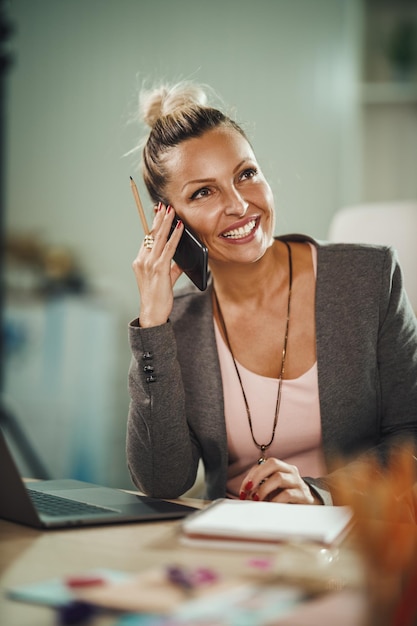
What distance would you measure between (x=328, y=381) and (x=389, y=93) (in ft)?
6.35

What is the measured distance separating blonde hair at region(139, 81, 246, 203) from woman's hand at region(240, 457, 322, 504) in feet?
2.28

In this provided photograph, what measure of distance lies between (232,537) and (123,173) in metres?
2.83

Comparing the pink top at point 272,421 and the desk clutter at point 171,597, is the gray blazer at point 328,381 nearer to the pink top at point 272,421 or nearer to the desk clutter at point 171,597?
the pink top at point 272,421

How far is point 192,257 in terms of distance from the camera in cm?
141

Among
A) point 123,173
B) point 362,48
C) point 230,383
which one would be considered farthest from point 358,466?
→ point 123,173

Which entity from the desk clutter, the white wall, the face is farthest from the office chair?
the white wall

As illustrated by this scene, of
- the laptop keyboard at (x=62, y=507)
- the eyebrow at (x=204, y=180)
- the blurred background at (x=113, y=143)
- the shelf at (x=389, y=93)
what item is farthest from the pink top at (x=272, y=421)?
the shelf at (x=389, y=93)

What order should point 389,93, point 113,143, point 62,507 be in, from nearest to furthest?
point 62,507 < point 389,93 < point 113,143

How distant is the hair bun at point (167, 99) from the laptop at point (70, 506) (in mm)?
822

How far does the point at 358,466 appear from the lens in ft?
3.87

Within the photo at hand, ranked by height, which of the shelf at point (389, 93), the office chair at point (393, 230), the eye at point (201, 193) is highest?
the shelf at point (389, 93)

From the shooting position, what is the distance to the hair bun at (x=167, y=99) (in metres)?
1.50

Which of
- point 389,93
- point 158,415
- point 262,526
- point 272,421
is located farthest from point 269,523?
point 389,93

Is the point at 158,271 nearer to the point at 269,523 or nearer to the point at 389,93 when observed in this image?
the point at 269,523
